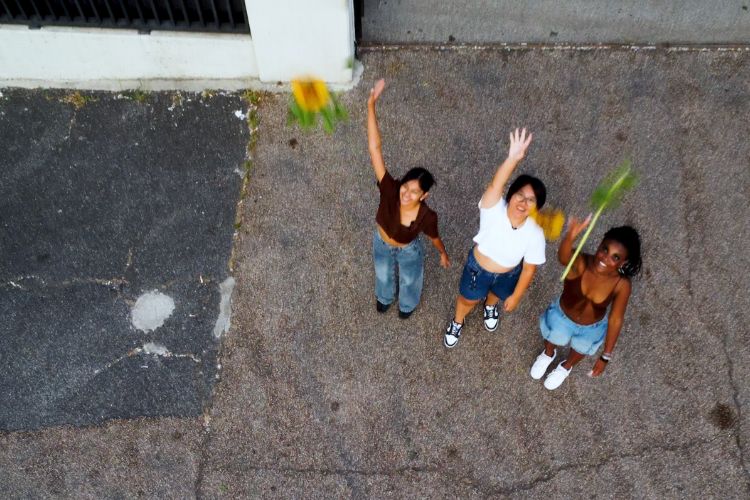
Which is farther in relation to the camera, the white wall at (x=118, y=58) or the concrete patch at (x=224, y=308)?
the white wall at (x=118, y=58)

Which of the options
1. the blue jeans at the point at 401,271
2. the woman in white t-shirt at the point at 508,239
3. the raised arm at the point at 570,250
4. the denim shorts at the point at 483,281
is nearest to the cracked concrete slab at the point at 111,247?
the blue jeans at the point at 401,271

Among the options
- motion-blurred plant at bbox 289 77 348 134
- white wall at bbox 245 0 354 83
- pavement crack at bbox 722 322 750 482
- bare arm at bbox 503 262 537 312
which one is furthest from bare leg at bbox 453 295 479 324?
white wall at bbox 245 0 354 83

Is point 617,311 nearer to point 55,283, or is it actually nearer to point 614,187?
point 614,187

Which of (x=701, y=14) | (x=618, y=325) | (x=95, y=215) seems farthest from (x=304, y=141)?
(x=701, y=14)

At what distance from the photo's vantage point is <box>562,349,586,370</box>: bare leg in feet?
12.3

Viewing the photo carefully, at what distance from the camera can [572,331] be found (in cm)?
348

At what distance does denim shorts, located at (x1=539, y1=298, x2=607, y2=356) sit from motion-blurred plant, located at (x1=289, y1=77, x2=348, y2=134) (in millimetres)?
2549

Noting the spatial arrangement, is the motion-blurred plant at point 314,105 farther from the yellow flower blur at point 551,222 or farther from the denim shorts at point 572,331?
the denim shorts at point 572,331

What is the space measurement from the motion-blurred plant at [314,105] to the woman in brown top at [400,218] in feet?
5.84

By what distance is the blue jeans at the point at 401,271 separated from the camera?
3.56 metres

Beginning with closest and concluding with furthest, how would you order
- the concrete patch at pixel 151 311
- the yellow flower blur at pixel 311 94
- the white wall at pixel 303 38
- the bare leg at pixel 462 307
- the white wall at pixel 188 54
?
the bare leg at pixel 462 307 → the concrete patch at pixel 151 311 → the white wall at pixel 303 38 → the white wall at pixel 188 54 → the yellow flower blur at pixel 311 94

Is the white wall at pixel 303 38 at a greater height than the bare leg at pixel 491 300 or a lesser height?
greater

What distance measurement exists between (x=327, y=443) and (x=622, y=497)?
1876 millimetres

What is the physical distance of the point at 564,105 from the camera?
16.8 ft
